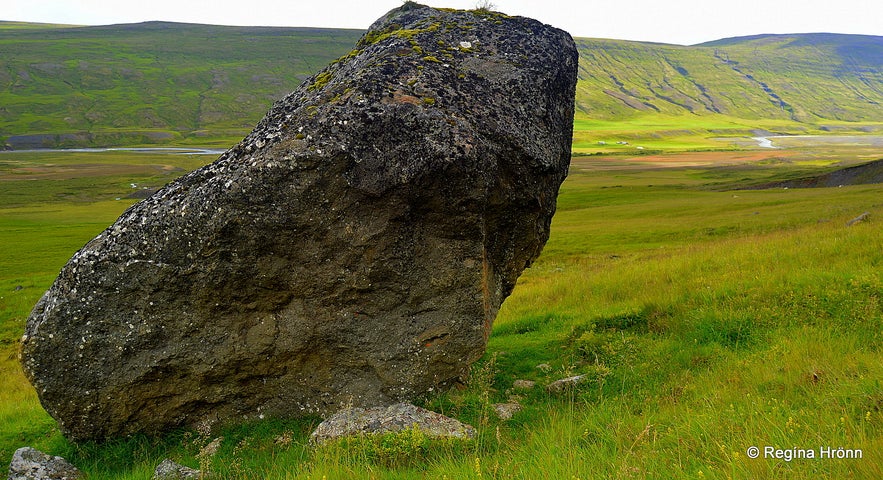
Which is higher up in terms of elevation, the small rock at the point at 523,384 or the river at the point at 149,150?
the small rock at the point at 523,384

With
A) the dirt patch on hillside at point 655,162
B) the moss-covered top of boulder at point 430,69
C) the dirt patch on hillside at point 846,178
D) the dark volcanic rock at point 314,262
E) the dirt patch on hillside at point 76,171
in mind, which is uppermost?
the moss-covered top of boulder at point 430,69

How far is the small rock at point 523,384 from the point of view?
9297mm

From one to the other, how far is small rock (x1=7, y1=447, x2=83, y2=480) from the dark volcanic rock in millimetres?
528

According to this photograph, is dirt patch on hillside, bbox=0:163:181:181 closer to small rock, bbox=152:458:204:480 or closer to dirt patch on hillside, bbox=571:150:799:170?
dirt patch on hillside, bbox=571:150:799:170

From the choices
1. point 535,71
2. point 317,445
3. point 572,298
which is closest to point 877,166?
point 572,298

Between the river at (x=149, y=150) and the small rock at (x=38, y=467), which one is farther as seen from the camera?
the river at (x=149, y=150)

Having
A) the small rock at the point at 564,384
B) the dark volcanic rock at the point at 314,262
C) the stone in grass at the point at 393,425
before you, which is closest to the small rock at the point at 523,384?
the small rock at the point at 564,384

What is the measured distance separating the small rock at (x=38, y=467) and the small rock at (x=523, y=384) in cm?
666

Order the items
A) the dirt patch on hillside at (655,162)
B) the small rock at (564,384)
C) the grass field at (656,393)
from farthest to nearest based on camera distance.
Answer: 1. the dirt patch on hillside at (655,162)
2. the small rock at (564,384)
3. the grass field at (656,393)

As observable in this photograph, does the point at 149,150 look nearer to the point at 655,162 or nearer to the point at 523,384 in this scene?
the point at 655,162

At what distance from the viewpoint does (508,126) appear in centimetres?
890

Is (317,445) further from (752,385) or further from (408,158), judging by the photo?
(752,385)

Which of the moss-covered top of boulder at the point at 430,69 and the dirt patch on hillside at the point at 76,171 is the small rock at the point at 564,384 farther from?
the dirt patch on hillside at the point at 76,171

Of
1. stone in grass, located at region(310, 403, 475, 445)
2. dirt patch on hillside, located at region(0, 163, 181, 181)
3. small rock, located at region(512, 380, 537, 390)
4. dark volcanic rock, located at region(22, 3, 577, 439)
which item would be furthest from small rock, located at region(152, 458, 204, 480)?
dirt patch on hillside, located at region(0, 163, 181, 181)
